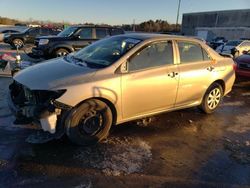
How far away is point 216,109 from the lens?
6859mm

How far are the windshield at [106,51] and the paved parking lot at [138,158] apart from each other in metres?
1.26

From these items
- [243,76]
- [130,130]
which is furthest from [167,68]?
[243,76]

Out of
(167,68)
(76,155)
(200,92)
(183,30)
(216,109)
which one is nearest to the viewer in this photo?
(76,155)

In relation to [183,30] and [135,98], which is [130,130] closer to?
[135,98]

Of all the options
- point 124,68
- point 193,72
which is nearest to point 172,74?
point 193,72

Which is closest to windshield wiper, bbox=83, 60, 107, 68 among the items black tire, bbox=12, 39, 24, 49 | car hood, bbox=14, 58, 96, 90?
car hood, bbox=14, 58, 96, 90

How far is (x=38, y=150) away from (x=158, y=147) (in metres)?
1.83

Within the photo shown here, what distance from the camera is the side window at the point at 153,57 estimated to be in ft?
15.8

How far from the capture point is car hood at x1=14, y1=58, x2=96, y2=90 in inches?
164

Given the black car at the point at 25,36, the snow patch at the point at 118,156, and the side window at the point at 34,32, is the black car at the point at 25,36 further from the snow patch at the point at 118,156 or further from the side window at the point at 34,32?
the snow patch at the point at 118,156

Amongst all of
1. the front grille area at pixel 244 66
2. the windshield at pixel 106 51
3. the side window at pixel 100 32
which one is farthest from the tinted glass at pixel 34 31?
the windshield at pixel 106 51

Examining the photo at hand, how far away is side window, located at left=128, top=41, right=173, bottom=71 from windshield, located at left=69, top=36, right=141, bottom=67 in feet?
0.68

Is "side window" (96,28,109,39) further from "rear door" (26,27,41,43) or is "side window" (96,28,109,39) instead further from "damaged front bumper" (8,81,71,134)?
"rear door" (26,27,41,43)

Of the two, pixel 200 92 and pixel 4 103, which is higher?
pixel 200 92
